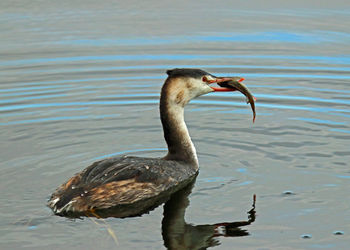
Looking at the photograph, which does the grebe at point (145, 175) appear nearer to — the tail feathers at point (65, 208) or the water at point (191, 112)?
the tail feathers at point (65, 208)

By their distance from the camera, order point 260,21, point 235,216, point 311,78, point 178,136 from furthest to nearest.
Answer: point 260,21 → point 311,78 → point 178,136 → point 235,216

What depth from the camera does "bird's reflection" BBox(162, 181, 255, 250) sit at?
24.7 feet

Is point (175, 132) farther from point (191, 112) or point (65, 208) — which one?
point (191, 112)

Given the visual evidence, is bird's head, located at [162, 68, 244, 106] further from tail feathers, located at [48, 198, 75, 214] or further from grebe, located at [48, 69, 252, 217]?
tail feathers, located at [48, 198, 75, 214]

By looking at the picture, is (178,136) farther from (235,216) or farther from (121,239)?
(121,239)

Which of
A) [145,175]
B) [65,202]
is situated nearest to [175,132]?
[145,175]

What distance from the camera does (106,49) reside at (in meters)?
16.0

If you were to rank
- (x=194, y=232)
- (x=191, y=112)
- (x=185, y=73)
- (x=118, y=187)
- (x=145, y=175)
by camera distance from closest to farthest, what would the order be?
(x=194, y=232), (x=118, y=187), (x=145, y=175), (x=185, y=73), (x=191, y=112)

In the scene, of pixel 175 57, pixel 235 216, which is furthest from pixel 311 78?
pixel 235 216

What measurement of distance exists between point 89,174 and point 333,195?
279cm

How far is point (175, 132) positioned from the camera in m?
9.75

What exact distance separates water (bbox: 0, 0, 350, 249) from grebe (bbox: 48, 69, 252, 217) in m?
0.23

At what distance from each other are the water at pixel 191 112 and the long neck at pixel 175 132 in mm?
333

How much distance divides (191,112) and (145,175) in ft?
11.7
